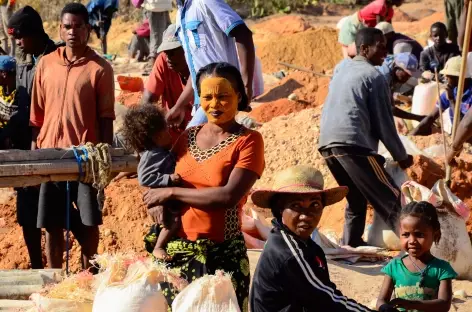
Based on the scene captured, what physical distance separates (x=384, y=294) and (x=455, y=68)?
6631 millimetres

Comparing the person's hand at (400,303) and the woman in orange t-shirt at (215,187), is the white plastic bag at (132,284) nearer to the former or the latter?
the woman in orange t-shirt at (215,187)

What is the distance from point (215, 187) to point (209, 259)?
0.33 m

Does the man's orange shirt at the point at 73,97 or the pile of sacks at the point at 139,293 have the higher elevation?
the man's orange shirt at the point at 73,97

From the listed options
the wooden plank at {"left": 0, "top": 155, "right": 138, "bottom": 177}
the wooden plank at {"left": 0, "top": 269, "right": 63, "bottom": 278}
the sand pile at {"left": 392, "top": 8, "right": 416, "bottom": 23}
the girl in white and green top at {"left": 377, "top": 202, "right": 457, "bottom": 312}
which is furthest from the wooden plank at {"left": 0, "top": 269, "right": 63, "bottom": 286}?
the sand pile at {"left": 392, "top": 8, "right": 416, "bottom": 23}

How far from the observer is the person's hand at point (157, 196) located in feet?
16.5

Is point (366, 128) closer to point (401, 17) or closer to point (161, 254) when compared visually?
point (161, 254)

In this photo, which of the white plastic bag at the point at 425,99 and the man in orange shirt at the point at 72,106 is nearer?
the man in orange shirt at the point at 72,106

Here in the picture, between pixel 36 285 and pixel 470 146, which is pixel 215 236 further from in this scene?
pixel 470 146

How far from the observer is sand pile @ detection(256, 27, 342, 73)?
2017cm

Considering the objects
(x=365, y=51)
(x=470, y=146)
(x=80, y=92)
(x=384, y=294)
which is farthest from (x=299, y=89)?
(x=384, y=294)

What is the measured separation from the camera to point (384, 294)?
5.42 meters

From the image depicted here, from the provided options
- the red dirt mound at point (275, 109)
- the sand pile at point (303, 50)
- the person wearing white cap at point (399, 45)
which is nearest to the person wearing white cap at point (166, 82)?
the red dirt mound at point (275, 109)

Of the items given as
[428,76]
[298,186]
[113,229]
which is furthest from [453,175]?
[298,186]

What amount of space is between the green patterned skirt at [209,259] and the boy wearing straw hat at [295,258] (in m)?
0.32
